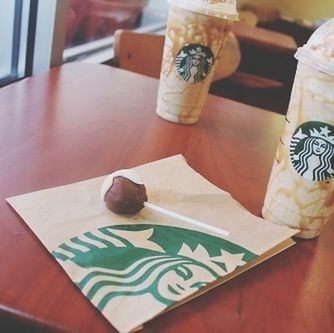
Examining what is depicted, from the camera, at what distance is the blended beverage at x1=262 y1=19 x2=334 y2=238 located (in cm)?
50

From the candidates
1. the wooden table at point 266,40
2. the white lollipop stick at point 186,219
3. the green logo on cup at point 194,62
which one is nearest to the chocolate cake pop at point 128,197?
the white lollipop stick at point 186,219

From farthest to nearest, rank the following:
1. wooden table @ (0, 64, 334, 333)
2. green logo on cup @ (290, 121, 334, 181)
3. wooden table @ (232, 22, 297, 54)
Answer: wooden table @ (232, 22, 297, 54) → green logo on cup @ (290, 121, 334, 181) → wooden table @ (0, 64, 334, 333)

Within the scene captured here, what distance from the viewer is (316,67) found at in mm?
498

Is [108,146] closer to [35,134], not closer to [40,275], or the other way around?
[35,134]

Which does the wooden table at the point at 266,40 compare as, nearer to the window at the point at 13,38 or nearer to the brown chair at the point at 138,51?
the brown chair at the point at 138,51

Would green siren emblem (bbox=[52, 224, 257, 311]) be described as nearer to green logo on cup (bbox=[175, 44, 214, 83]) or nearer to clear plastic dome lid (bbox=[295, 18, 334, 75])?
clear plastic dome lid (bbox=[295, 18, 334, 75])

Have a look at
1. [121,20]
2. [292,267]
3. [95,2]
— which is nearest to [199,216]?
[292,267]

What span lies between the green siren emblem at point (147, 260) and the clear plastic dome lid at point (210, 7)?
0.45m

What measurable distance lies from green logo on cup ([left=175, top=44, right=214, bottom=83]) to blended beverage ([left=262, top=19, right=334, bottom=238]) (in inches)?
12.2

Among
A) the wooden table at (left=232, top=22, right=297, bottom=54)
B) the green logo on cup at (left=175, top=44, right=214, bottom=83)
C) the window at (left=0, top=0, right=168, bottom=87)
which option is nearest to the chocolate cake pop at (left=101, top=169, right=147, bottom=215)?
the green logo on cup at (left=175, top=44, right=214, bottom=83)

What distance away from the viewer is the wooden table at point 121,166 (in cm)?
40

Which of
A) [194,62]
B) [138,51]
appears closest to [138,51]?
[138,51]

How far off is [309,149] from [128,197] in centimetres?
22

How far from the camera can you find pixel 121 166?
666 mm
